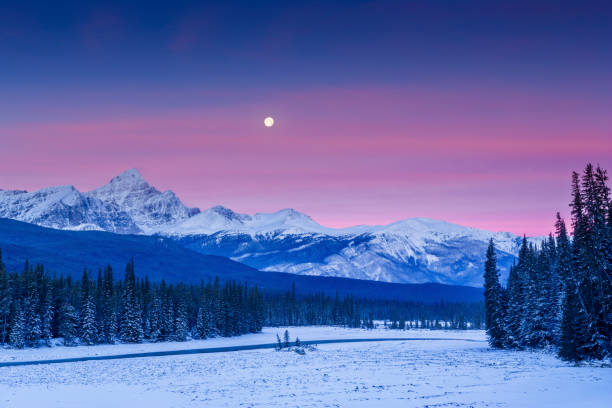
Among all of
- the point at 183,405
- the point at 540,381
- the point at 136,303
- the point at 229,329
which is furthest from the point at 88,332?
the point at 540,381

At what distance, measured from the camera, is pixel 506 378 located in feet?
165

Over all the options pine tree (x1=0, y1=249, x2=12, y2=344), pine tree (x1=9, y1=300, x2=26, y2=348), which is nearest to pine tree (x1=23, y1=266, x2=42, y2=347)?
pine tree (x1=9, y1=300, x2=26, y2=348)

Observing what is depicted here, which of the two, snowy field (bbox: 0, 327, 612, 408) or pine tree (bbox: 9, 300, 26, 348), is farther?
pine tree (bbox: 9, 300, 26, 348)

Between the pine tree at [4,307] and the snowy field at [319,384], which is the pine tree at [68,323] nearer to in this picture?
the pine tree at [4,307]

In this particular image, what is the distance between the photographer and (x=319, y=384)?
48906mm

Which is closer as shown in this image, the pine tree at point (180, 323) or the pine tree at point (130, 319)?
the pine tree at point (130, 319)

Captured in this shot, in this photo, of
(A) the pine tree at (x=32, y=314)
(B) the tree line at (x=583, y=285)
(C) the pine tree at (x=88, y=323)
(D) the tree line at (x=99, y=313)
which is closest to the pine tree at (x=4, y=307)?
(D) the tree line at (x=99, y=313)

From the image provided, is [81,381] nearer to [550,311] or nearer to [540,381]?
[540,381]

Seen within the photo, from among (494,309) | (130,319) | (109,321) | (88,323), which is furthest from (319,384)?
(130,319)

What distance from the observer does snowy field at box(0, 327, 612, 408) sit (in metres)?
39.7

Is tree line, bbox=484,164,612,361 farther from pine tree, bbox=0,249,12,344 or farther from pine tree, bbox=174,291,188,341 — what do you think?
pine tree, bbox=0,249,12,344

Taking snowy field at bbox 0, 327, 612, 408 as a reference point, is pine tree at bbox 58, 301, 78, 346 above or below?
above

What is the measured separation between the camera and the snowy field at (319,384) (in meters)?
39.7

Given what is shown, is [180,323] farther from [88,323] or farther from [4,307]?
[4,307]
